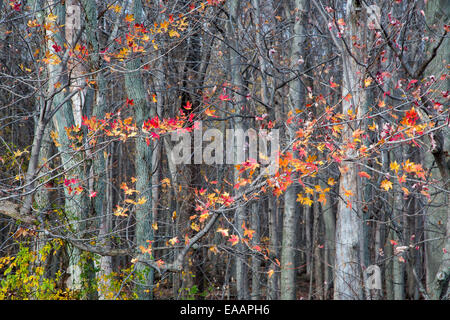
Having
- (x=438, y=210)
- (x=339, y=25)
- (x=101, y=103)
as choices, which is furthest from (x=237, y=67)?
(x=438, y=210)

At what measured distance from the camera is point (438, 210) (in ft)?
19.1

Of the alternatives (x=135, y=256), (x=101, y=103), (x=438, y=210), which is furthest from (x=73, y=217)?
(x=438, y=210)

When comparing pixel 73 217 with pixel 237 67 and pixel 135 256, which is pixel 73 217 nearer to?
pixel 135 256

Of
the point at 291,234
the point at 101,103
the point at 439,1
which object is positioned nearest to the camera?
the point at 439,1

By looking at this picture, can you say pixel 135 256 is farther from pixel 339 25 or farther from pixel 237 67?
pixel 237 67

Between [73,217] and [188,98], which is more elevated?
[188,98]

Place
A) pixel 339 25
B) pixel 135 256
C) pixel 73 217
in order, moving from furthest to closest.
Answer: pixel 73 217 < pixel 135 256 < pixel 339 25

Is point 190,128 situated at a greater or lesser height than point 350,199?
greater

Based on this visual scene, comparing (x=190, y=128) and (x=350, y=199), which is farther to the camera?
(x=190, y=128)

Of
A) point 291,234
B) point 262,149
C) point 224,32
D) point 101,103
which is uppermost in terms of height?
point 224,32

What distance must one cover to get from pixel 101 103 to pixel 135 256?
246 centimetres
